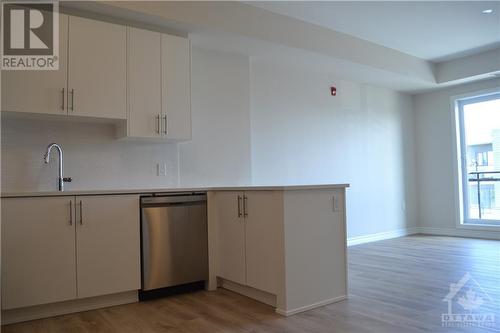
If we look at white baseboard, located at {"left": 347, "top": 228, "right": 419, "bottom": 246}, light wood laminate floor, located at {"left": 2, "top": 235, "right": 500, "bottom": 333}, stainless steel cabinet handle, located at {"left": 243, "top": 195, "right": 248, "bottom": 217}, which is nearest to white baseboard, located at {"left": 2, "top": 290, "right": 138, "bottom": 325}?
light wood laminate floor, located at {"left": 2, "top": 235, "right": 500, "bottom": 333}

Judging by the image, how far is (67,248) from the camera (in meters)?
2.79

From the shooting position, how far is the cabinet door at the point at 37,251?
8.57 ft

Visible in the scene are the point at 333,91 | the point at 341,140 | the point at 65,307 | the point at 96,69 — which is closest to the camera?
the point at 65,307

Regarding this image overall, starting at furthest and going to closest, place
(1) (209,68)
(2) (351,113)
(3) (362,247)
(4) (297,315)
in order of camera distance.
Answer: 1. (2) (351,113)
2. (3) (362,247)
3. (1) (209,68)
4. (4) (297,315)

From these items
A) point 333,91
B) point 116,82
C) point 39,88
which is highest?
point 333,91

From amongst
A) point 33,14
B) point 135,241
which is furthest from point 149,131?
point 33,14

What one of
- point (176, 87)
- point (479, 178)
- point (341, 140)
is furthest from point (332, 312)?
point (479, 178)

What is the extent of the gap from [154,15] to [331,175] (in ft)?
10.8

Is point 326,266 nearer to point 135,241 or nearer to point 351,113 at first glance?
point 135,241

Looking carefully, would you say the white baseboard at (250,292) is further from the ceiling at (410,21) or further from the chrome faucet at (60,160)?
the ceiling at (410,21)

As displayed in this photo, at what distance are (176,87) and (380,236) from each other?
4.20m

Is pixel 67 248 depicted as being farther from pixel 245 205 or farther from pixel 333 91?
pixel 333 91

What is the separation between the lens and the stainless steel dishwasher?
10.2ft

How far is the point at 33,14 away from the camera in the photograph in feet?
9.86
